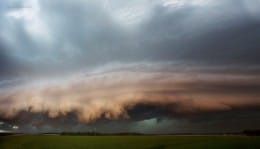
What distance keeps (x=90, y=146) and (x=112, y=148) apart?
651cm

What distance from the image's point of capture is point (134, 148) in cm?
7288

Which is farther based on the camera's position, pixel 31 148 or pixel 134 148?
pixel 31 148

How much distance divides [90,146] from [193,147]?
23457 mm

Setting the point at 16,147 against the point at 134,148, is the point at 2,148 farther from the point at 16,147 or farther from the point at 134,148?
the point at 134,148

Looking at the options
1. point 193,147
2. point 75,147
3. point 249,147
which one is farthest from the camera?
point 75,147

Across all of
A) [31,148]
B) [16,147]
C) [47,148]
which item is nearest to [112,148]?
[47,148]

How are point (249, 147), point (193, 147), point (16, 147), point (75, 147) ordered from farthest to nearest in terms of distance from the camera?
point (16, 147), point (75, 147), point (193, 147), point (249, 147)

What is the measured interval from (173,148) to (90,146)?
1957 centimetres

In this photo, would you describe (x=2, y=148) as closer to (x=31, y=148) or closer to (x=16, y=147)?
(x=16, y=147)

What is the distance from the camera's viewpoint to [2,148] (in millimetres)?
87062

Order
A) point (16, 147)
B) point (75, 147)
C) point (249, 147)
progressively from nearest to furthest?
point (249, 147), point (75, 147), point (16, 147)

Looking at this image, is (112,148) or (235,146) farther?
(112,148)

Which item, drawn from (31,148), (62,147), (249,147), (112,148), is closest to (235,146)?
(249,147)

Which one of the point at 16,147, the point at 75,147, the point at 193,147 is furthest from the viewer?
the point at 16,147
